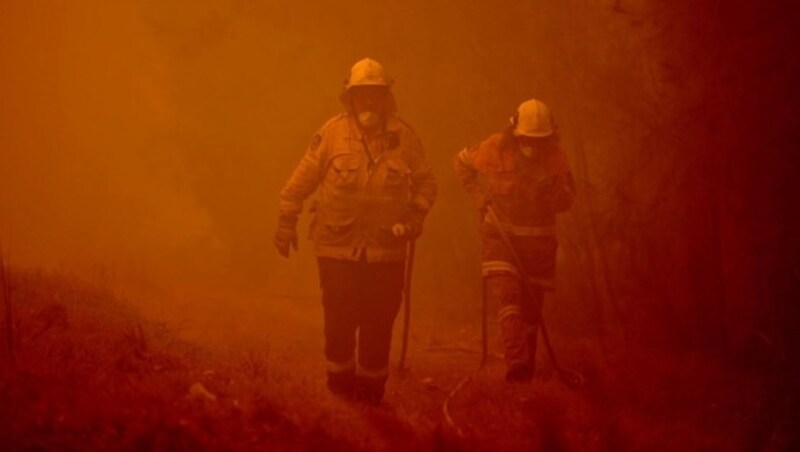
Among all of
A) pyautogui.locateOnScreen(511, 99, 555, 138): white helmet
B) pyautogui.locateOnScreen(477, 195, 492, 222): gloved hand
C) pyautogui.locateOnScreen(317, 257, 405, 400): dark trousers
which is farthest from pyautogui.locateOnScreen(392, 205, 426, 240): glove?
pyautogui.locateOnScreen(511, 99, 555, 138): white helmet

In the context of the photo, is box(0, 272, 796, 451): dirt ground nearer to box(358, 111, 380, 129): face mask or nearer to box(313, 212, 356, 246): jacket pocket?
box(313, 212, 356, 246): jacket pocket

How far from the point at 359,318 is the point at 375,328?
15 cm

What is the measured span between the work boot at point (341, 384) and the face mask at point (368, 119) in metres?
1.87

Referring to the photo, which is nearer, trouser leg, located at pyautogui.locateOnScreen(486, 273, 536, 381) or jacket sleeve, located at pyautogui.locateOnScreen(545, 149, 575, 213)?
trouser leg, located at pyautogui.locateOnScreen(486, 273, 536, 381)

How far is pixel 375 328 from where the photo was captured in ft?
20.5

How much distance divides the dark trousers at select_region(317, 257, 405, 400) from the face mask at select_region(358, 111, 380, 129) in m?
1.01

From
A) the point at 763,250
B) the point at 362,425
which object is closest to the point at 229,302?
the point at 362,425

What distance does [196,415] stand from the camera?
514 cm

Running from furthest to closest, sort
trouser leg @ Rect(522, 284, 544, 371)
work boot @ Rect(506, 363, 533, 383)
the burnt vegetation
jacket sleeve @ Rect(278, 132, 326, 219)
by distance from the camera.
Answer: trouser leg @ Rect(522, 284, 544, 371), work boot @ Rect(506, 363, 533, 383), jacket sleeve @ Rect(278, 132, 326, 219), the burnt vegetation

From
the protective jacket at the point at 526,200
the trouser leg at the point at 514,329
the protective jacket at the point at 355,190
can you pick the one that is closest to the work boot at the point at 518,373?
the trouser leg at the point at 514,329

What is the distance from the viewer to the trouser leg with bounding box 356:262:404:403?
6.26 m

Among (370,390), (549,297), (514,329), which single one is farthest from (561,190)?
(549,297)

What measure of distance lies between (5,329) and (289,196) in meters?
2.32

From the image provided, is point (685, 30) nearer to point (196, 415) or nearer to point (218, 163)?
point (196, 415)
